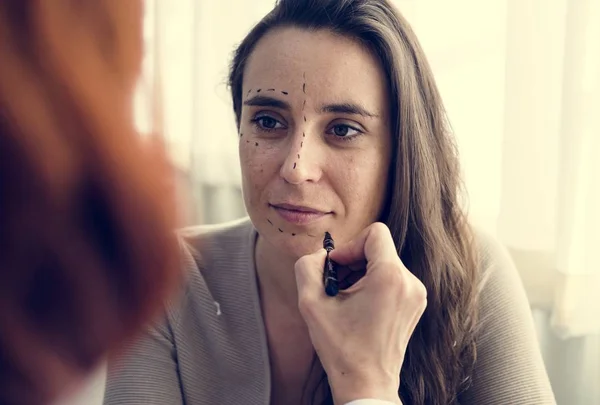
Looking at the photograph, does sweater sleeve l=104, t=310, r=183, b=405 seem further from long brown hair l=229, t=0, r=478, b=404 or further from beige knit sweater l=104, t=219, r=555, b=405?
long brown hair l=229, t=0, r=478, b=404

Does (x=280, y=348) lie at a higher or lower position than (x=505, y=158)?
lower

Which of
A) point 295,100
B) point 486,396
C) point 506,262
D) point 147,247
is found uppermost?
point 295,100

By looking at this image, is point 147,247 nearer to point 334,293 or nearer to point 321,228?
point 334,293

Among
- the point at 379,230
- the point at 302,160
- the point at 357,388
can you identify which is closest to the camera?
the point at 357,388

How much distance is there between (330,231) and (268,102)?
23cm

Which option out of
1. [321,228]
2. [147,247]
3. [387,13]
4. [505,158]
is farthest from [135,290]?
[505,158]

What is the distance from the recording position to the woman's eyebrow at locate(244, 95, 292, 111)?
38.7 inches

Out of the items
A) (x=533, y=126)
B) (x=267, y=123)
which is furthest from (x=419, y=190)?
(x=533, y=126)

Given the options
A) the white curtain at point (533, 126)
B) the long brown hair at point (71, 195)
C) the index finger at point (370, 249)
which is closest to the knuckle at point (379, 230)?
the index finger at point (370, 249)

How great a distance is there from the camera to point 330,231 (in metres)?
1.00

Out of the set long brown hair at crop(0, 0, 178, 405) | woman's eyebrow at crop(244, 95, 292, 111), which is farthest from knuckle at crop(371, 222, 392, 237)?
long brown hair at crop(0, 0, 178, 405)

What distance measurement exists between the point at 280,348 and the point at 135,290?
0.62 metres

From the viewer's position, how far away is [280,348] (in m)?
1.08

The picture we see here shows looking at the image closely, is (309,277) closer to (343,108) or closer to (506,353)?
(343,108)
